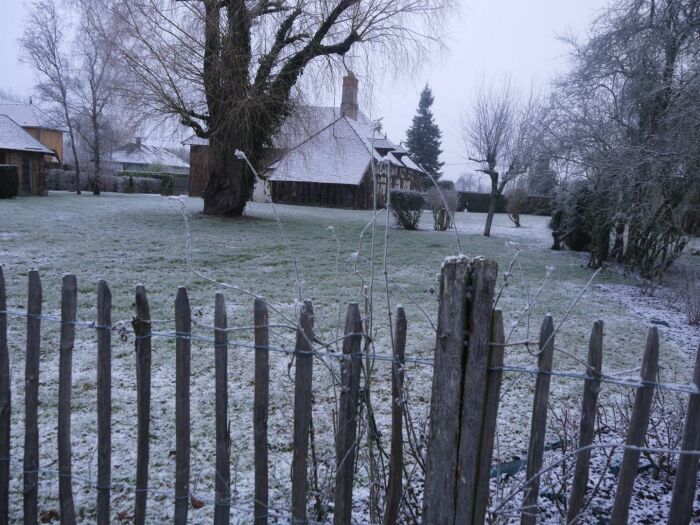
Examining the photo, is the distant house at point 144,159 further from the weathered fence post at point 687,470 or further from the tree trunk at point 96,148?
the weathered fence post at point 687,470

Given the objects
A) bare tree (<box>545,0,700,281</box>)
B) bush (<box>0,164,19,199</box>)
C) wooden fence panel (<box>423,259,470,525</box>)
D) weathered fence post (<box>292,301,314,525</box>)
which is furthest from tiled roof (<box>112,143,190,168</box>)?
wooden fence panel (<box>423,259,470,525</box>)

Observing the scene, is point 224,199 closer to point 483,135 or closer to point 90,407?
point 483,135

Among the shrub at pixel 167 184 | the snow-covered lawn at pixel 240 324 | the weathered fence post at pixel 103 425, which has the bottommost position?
the snow-covered lawn at pixel 240 324

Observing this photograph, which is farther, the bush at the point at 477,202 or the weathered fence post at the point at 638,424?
the bush at the point at 477,202

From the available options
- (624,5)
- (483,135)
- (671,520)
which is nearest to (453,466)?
(671,520)

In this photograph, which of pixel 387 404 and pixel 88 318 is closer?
pixel 387 404

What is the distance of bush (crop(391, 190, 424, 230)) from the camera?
65.0 ft

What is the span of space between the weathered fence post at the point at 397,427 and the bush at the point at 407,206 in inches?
714

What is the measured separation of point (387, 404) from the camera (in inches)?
145

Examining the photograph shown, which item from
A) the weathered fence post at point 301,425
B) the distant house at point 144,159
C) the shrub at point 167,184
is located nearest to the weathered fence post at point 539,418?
the weathered fence post at point 301,425

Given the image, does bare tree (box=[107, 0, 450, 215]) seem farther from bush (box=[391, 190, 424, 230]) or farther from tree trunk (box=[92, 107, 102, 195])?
tree trunk (box=[92, 107, 102, 195])

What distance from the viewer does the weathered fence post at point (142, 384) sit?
1.93 meters

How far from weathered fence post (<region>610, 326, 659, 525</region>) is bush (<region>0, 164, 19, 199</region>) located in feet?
87.4

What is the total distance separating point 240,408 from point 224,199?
16.2m
